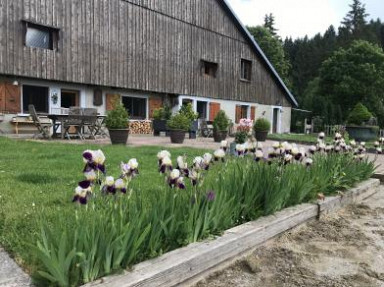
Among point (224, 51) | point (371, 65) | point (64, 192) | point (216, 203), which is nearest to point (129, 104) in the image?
point (224, 51)

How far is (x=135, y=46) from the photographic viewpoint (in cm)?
1941

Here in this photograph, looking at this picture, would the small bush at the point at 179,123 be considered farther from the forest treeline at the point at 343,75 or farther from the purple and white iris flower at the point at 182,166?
the forest treeline at the point at 343,75

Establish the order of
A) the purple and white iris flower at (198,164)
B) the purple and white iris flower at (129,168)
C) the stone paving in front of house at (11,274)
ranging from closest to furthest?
the stone paving in front of house at (11,274) → the purple and white iris flower at (129,168) → the purple and white iris flower at (198,164)

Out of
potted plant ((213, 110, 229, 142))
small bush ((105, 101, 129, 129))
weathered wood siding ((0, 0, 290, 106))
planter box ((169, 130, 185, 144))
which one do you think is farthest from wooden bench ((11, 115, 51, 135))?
potted plant ((213, 110, 229, 142))

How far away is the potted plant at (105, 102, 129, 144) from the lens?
11.0 meters

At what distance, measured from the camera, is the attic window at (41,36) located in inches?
619

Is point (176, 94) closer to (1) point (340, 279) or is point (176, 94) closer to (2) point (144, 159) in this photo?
(2) point (144, 159)

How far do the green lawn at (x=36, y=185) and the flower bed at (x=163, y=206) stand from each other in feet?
0.78

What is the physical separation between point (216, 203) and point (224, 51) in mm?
22144

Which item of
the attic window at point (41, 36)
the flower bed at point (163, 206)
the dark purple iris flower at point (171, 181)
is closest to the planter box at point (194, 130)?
the attic window at point (41, 36)

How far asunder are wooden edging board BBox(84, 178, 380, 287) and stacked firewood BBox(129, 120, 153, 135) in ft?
51.0

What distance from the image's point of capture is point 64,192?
169 inches

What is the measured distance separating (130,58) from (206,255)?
57.1 ft

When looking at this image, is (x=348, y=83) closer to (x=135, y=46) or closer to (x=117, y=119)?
(x=135, y=46)
